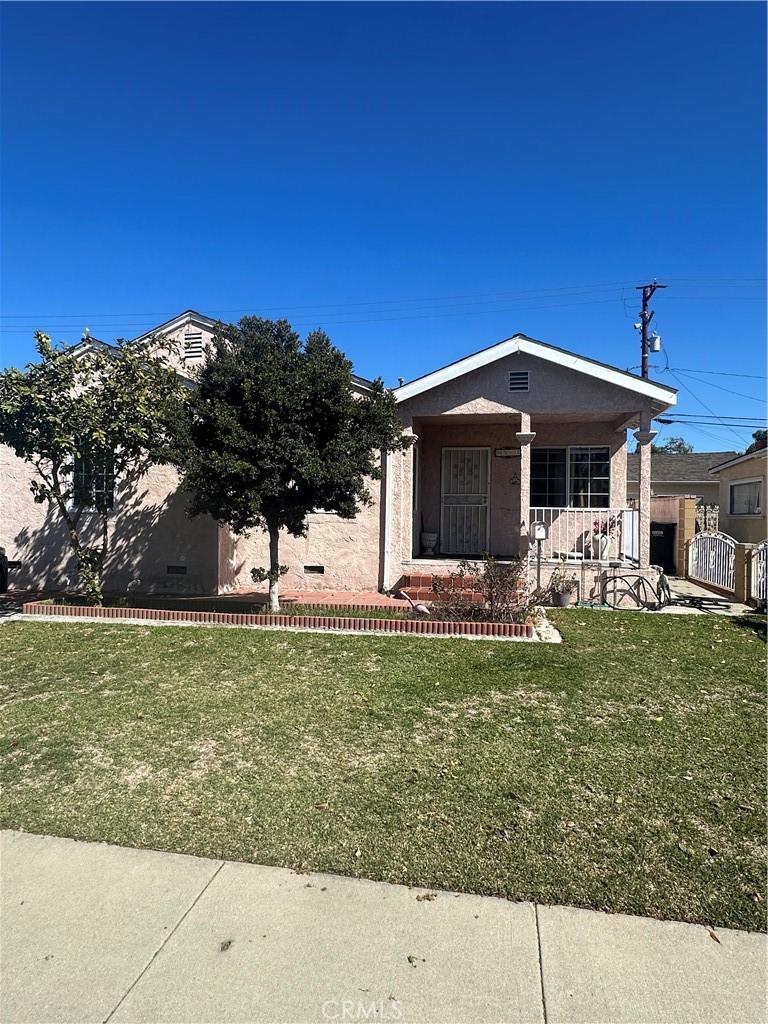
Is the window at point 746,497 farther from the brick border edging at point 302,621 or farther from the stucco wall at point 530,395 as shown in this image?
the brick border edging at point 302,621

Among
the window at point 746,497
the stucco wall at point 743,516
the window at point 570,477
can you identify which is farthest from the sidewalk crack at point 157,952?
the window at point 746,497

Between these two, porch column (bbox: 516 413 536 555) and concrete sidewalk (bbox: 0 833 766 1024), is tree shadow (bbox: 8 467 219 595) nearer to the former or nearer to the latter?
porch column (bbox: 516 413 536 555)

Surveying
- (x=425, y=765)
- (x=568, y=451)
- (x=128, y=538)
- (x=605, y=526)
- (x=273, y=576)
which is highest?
(x=568, y=451)

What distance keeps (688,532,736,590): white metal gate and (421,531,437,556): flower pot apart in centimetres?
592

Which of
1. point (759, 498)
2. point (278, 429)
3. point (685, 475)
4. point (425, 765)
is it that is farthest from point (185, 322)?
point (685, 475)

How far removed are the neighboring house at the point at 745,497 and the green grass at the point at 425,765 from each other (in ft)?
34.5

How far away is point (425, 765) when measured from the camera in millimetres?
3977

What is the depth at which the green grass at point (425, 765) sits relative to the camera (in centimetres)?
295

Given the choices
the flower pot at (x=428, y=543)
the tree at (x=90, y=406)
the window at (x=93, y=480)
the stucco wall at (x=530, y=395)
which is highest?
the stucco wall at (x=530, y=395)

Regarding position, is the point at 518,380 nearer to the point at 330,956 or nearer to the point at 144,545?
the point at 144,545

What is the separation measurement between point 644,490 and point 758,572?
281 centimetres

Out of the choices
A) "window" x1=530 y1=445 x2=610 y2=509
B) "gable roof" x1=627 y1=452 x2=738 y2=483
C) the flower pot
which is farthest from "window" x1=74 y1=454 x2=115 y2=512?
"gable roof" x1=627 y1=452 x2=738 y2=483

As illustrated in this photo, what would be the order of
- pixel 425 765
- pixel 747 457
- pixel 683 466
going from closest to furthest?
pixel 425 765, pixel 747 457, pixel 683 466

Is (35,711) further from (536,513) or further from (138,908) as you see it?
(536,513)
